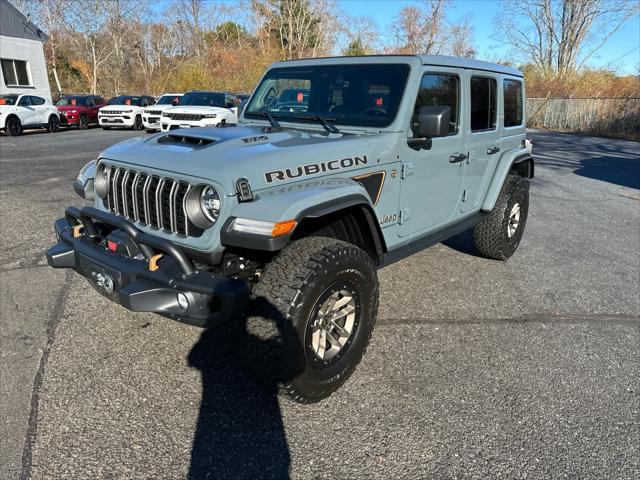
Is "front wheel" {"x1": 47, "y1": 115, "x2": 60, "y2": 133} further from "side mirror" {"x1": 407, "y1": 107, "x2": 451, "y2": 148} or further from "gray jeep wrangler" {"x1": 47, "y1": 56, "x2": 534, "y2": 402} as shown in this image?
"side mirror" {"x1": 407, "y1": 107, "x2": 451, "y2": 148}

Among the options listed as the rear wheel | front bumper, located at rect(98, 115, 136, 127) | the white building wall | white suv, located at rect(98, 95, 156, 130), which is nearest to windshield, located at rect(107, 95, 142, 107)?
white suv, located at rect(98, 95, 156, 130)

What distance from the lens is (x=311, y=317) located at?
2639mm

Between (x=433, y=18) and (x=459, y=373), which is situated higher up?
(x=433, y=18)

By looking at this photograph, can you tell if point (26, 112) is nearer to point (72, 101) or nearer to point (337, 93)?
point (72, 101)

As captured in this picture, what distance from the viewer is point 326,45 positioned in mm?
41656

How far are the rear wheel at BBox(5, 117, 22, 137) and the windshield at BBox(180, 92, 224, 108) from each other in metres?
7.07

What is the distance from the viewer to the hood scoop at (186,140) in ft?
10.0

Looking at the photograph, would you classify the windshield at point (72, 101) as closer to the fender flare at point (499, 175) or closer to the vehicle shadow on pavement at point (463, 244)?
the vehicle shadow on pavement at point (463, 244)

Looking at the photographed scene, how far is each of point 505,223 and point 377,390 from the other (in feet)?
8.88

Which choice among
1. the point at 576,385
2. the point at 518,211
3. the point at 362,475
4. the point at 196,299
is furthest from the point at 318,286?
the point at 518,211

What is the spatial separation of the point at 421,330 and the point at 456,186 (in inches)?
51.0

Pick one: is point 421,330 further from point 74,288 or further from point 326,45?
point 326,45

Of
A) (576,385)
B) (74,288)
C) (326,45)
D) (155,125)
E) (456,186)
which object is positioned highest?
(326,45)

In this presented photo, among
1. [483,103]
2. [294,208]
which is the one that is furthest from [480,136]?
[294,208]
